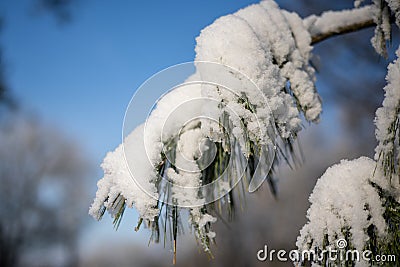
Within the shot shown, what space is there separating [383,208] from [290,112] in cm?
26

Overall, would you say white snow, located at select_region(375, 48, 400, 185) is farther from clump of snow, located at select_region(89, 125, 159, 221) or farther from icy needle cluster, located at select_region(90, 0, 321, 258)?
clump of snow, located at select_region(89, 125, 159, 221)

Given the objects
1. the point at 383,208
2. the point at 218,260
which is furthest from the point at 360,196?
the point at 218,260

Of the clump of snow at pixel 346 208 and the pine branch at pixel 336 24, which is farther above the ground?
the pine branch at pixel 336 24

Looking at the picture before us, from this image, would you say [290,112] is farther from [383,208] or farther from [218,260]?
[218,260]

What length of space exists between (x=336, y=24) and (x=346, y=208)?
573mm

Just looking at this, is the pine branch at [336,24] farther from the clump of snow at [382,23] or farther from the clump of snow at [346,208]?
the clump of snow at [346,208]

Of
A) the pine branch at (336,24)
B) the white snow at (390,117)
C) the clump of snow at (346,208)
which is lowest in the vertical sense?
the clump of snow at (346,208)

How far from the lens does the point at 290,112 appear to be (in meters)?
0.75

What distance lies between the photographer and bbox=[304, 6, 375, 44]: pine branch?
1.02 meters

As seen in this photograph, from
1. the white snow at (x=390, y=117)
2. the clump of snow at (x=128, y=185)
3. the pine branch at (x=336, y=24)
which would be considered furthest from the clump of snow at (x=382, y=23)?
the clump of snow at (x=128, y=185)

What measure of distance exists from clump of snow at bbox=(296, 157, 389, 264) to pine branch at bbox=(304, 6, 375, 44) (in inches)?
17.5

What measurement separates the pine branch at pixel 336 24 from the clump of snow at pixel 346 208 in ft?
1.46

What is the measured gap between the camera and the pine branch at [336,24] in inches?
40.1

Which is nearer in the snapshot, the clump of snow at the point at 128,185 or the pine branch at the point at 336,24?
the clump of snow at the point at 128,185
